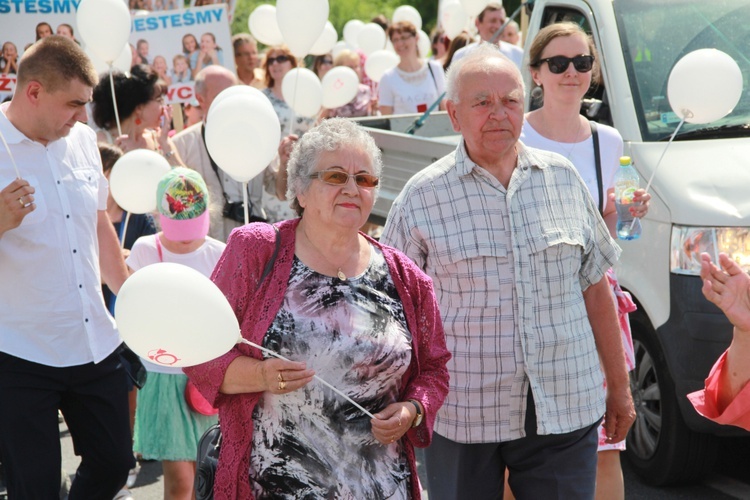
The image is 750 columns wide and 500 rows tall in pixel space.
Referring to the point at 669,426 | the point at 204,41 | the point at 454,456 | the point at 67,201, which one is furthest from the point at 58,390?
the point at 204,41

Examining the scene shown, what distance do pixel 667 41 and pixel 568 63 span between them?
161 cm

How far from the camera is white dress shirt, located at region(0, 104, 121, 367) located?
4.28 metres

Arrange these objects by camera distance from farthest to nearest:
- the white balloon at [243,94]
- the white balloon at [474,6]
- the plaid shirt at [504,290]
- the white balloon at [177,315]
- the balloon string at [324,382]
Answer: the white balloon at [474,6]
the white balloon at [243,94]
the plaid shirt at [504,290]
the balloon string at [324,382]
the white balloon at [177,315]

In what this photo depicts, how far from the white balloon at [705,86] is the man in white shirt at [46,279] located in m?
2.66

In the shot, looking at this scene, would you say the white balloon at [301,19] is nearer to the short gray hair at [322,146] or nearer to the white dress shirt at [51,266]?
the white dress shirt at [51,266]

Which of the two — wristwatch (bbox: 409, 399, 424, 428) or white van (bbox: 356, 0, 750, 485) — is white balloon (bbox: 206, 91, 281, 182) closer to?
white van (bbox: 356, 0, 750, 485)

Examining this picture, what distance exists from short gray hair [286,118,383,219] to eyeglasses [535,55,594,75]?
1.61 metres

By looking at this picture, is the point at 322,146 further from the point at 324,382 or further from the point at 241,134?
the point at 241,134

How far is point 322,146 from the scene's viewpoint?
3.29 m

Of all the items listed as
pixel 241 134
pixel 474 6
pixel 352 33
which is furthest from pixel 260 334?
pixel 352 33

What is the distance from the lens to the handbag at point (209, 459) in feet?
10.6

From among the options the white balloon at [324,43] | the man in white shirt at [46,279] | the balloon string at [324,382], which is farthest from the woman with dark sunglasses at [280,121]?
the balloon string at [324,382]

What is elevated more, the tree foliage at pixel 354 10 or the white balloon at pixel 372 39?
the white balloon at pixel 372 39

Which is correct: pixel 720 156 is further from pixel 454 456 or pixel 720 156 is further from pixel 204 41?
pixel 204 41
